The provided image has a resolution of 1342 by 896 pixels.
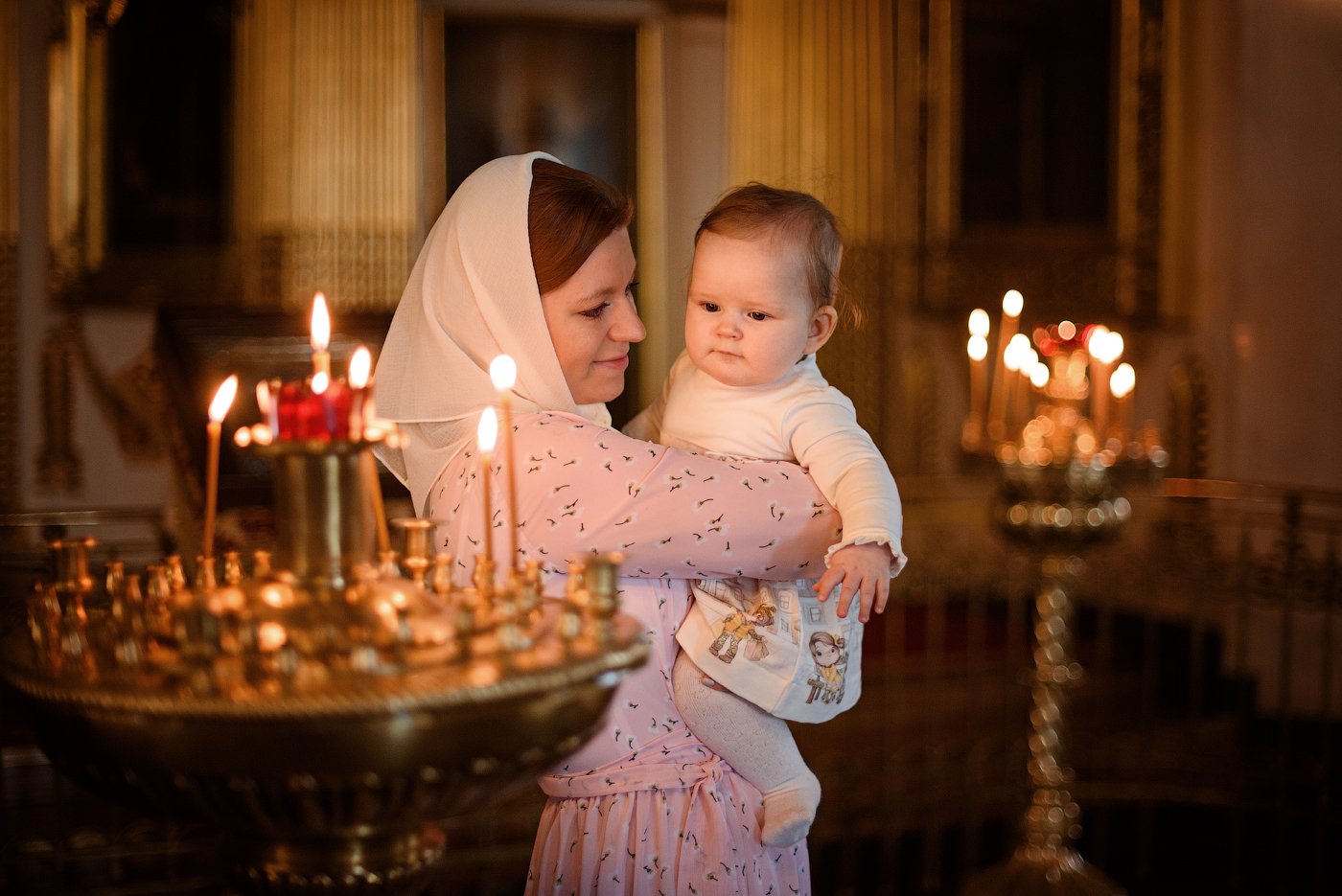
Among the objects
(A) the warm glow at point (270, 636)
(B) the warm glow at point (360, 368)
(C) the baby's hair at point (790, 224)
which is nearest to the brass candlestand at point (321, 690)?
(A) the warm glow at point (270, 636)

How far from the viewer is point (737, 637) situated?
173cm

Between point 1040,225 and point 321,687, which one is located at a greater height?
point 1040,225

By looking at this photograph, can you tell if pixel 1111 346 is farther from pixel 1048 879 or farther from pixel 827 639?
pixel 827 639

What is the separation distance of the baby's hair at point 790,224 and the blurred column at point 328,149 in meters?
5.16

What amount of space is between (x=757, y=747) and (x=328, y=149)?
576cm

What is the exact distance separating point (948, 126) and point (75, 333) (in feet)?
15.2

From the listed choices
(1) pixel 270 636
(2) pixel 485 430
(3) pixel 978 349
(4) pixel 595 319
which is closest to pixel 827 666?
(4) pixel 595 319

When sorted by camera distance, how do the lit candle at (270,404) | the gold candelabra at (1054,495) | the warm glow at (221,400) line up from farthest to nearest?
the gold candelabra at (1054,495), the warm glow at (221,400), the lit candle at (270,404)

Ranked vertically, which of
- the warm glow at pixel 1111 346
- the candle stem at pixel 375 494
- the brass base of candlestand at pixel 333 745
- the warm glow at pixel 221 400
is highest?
the warm glow at pixel 1111 346

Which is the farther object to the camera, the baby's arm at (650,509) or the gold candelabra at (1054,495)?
the gold candelabra at (1054,495)

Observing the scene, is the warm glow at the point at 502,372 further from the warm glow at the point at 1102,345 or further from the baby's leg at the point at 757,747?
the warm glow at the point at 1102,345

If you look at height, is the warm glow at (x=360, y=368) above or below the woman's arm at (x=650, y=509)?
above

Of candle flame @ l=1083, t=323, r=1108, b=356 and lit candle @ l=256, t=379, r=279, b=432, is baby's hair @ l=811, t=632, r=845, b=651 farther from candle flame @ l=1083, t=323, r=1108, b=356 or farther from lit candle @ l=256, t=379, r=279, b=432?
candle flame @ l=1083, t=323, r=1108, b=356

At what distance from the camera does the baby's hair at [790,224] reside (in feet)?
6.07
